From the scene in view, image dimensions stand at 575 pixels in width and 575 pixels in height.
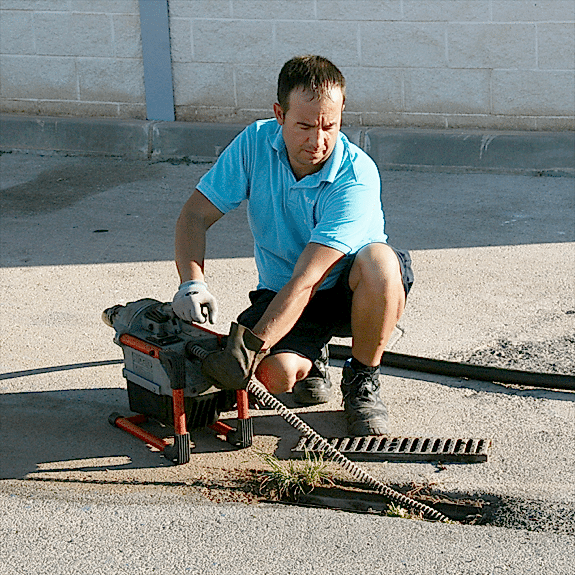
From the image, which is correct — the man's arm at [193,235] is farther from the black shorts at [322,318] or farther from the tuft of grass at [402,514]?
the tuft of grass at [402,514]

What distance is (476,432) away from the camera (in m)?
3.18

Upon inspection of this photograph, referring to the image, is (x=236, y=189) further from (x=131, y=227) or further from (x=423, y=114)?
(x=423, y=114)

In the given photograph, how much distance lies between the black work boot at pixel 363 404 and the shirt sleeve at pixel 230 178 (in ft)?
2.37

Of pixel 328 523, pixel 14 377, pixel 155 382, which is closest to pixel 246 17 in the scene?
pixel 14 377

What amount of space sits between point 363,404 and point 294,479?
0.46m

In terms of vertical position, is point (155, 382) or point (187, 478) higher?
point (155, 382)

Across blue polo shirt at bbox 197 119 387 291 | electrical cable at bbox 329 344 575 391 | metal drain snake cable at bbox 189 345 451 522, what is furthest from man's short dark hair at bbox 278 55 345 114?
electrical cable at bbox 329 344 575 391

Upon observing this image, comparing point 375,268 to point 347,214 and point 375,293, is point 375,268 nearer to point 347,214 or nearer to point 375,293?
point 375,293

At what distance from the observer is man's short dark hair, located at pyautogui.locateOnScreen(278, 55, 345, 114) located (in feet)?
9.34

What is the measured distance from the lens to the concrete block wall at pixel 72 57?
24.4 ft

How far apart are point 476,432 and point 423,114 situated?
13.7 ft

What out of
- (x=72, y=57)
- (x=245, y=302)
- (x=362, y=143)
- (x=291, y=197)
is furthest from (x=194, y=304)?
(x=72, y=57)

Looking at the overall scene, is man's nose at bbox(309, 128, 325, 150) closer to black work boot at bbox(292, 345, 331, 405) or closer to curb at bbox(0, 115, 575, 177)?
black work boot at bbox(292, 345, 331, 405)

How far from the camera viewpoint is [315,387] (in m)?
3.41
